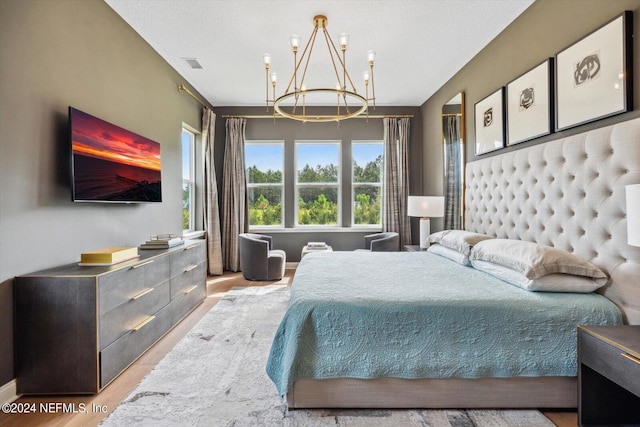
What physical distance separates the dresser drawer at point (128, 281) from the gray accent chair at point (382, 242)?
9.17 ft

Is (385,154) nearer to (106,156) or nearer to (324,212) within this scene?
(324,212)

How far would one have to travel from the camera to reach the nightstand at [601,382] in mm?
1366

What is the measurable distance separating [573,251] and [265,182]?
4315 millimetres

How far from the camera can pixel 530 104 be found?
2.49 meters

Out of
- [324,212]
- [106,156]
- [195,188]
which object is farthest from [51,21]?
[324,212]

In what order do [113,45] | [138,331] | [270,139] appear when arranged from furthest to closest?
[270,139] < [113,45] < [138,331]

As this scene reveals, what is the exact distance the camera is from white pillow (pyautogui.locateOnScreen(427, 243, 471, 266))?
2553mm

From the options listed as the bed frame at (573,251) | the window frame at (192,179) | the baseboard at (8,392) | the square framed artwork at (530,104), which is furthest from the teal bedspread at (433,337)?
the window frame at (192,179)

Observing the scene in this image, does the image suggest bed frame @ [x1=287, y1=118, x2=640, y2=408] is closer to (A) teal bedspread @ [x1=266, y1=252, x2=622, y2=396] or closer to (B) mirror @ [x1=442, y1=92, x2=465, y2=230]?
(A) teal bedspread @ [x1=266, y1=252, x2=622, y2=396]

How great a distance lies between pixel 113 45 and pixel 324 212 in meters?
3.59

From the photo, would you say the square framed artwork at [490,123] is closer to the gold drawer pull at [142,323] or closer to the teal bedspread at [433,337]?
the teal bedspread at [433,337]

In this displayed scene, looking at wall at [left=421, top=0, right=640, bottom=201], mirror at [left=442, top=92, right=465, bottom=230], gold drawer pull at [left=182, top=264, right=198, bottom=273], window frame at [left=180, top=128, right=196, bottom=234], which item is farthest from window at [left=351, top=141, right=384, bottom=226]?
gold drawer pull at [left=182, top=264, right=198, bottom=273]

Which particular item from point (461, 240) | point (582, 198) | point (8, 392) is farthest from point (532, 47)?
point (8, 392)

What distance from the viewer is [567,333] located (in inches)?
63.8
